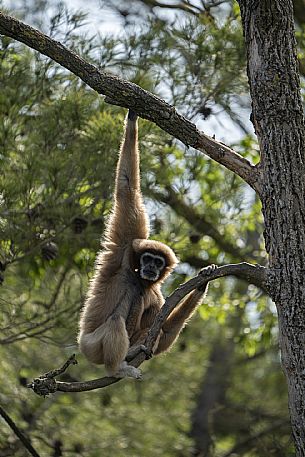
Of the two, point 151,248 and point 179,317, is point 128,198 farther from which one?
point 179,317

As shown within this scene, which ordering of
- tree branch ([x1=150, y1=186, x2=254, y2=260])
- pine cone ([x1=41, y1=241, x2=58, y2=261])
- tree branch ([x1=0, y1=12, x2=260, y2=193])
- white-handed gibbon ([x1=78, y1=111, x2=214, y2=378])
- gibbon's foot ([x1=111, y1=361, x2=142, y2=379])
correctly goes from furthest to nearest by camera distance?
tree branch ([x1=150, y1=186, x2=254, y2=260]), pine cone ([x1=41, y1=241, x2=58, y2=261]), white-handed gibbon ([x1=78, y1=111, x2=214, y2=378]), gibbon's foot ([x1=111, y1=361, x2=142, y2=379]), tree branch ([x1=0, y1=12, x2=260, y2=193])

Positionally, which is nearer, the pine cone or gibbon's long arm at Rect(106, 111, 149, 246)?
gibbon's long arm at Rect(106, 111, 149, 246)

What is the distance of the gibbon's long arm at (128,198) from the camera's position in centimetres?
635

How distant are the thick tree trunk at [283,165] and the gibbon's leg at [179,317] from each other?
1.31 metres

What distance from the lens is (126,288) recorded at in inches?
278

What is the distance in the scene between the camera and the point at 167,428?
13.6 metres

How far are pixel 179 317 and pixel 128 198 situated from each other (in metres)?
1.15

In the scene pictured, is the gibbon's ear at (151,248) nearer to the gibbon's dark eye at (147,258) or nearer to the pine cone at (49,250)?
the gibbon's dark eye at (147,258)

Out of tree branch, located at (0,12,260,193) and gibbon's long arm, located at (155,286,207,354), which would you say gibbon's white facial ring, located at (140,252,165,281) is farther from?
tree branch, located at (0,12,260,193)

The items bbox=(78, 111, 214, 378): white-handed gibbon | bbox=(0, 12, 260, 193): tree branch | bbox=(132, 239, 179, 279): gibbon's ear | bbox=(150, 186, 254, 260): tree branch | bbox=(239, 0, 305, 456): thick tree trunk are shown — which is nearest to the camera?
bbox=(239, 0, 305, 456): thick tree trunk

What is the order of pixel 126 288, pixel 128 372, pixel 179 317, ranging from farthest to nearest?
1. pixel 126 288
2. pixel 179 317
3. pixel 128 372

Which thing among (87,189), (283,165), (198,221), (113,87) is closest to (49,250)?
(87,189)

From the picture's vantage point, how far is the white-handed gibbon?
21.4 ft

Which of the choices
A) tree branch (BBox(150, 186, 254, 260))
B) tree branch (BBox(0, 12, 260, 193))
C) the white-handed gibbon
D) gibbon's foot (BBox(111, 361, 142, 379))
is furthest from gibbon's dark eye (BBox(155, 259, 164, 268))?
tree branch (BBox(150, 186, 254, 260))
